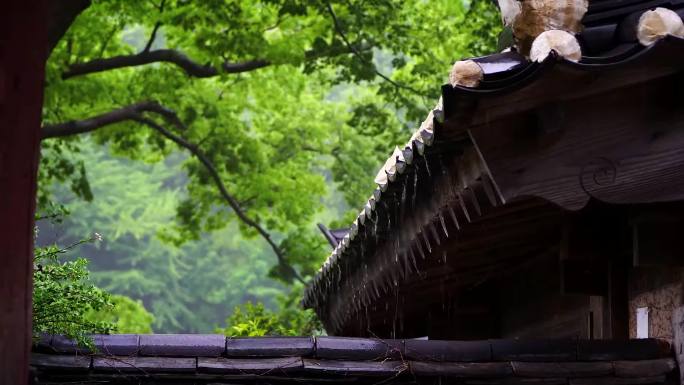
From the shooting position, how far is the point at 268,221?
2342 cm

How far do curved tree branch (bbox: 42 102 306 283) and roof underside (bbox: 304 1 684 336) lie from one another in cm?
1356

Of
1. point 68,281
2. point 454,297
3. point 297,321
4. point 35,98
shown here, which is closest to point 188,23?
point 297,321

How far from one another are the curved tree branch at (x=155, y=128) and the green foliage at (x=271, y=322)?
1.80 meters

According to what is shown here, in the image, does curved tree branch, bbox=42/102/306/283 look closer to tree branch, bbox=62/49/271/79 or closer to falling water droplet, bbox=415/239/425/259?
tree branch, bbox=62/49/271/79

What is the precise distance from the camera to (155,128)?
846 inches

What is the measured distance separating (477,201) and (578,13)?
834 mm

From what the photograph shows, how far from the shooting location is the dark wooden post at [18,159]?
2508 mm

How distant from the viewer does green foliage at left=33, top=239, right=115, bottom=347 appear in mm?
5230

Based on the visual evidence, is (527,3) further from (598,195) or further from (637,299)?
(637,299)

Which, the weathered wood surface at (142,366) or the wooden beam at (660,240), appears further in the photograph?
the weathered wood surface at (142,366)

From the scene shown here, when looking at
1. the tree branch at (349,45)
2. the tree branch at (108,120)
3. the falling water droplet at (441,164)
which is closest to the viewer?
the falling water droplet at (441,164)

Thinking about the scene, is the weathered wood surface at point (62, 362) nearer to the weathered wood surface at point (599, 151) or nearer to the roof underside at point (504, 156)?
the roof underside at point (504, 156)

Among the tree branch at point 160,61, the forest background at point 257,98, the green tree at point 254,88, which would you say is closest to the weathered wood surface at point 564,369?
the forest background at point 257,98

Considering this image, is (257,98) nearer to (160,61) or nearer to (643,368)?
(160,61)
